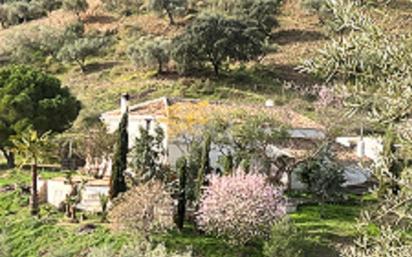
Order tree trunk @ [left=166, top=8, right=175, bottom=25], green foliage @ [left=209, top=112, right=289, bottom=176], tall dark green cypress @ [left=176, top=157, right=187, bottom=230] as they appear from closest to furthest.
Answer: tall dark green cypress @ [left=176, top=157, right=187, bottom=230] → green foliage @ [left=209, top=112, right=289, bottom=176] → tree trunk @ [left=166, top=8, right=175, bottom=25]

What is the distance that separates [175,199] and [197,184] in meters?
1.20

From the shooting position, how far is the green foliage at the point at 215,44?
6169cm

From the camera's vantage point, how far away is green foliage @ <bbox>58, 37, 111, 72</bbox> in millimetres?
68688

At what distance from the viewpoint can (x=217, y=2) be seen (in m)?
81.0

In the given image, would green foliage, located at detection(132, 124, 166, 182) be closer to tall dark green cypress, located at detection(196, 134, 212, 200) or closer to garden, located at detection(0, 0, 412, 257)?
garden, located at detection(0, 0, 412, 257)

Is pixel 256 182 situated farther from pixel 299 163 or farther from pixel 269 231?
pixel 299 163

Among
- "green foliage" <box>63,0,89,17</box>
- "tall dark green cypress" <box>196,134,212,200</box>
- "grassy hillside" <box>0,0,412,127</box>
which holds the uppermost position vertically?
"green foliage" <box>63,0,89,17</box>

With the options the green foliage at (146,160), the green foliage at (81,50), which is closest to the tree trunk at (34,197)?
the green foliage at (146,160)

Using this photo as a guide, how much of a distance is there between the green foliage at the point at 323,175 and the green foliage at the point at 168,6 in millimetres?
41267

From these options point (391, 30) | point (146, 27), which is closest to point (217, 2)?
point (146, 27)

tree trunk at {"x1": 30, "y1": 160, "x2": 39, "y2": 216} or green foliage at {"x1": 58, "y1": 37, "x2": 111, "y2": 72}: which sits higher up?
green foliage at {"x1": 58, "y1": 37, "x2": 111, "y2": 72}

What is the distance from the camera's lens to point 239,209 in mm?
29766

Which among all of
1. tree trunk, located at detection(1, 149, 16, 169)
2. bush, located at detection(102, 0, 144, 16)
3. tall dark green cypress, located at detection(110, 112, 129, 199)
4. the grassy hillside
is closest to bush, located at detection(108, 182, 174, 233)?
tall dark green cypress, located at detection(110, 112, 129, 199)

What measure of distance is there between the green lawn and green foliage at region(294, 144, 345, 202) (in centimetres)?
242
